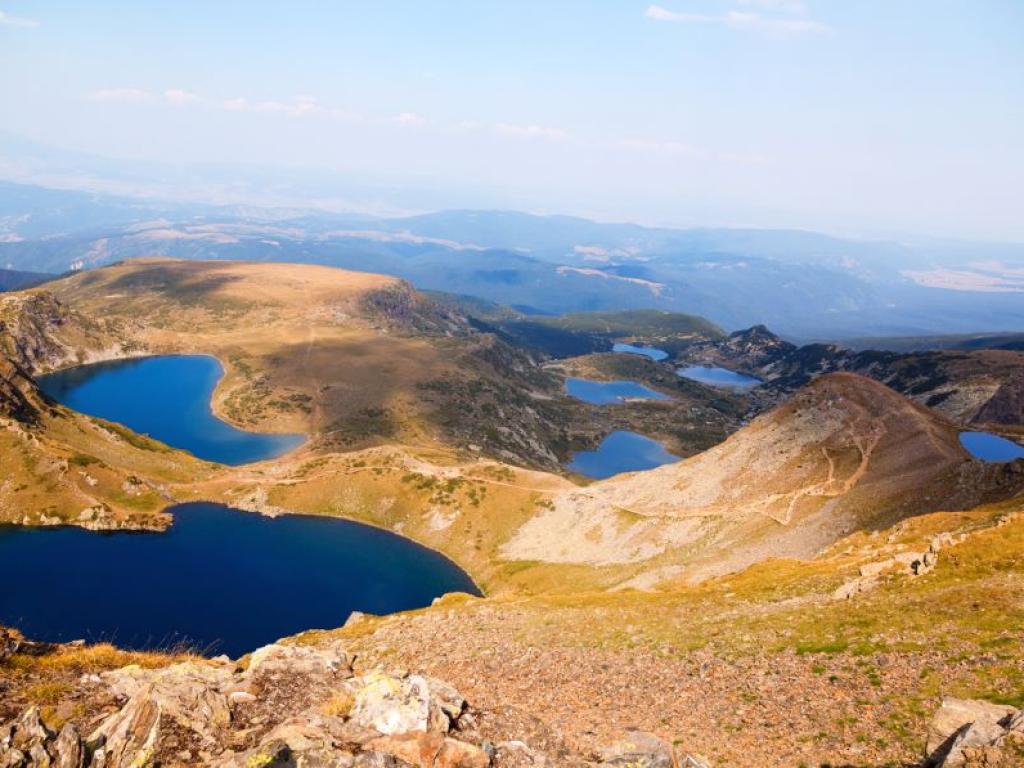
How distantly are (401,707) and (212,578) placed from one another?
114 m

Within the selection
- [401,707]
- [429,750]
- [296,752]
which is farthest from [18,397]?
[429,750]

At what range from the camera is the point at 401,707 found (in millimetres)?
23266

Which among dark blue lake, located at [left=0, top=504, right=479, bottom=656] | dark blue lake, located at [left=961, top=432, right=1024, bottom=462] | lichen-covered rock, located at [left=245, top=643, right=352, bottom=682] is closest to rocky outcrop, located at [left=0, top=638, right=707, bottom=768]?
lichen-covered rock, located at [left=245, top=643, right=352, bottom=682]

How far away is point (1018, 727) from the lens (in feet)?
63.1

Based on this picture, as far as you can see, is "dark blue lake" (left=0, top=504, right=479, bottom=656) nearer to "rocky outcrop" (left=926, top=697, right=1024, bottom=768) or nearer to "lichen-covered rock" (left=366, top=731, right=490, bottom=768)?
"lichen-covered rock" (left=366, top=731, right=490, bottom=768)

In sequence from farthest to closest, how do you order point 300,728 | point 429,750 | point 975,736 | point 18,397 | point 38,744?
1. point 18,397
2. point 429,750
3. point 300,728
4. point 975,736
5. point 38,744

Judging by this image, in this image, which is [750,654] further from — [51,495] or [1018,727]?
[51,495]

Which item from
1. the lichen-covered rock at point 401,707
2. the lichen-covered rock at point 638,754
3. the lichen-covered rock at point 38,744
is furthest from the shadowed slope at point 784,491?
the lichen-covered rock at point 38,744

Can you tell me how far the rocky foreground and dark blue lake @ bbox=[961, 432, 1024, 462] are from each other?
358 feet

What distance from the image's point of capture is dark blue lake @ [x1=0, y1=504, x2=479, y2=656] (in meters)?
99.7

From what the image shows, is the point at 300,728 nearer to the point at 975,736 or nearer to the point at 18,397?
the point at 975,736

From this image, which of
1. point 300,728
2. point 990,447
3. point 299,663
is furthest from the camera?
point 990,447

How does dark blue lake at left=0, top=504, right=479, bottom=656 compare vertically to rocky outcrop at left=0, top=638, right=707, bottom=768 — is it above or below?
below

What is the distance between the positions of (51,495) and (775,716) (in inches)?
6212
